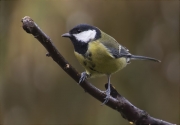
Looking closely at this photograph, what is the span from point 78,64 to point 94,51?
Answer: 1.51ft

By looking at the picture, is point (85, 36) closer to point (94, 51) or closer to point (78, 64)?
point (94, 51)

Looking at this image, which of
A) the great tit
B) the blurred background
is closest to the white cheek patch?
the great tit

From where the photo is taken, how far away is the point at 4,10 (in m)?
1.55

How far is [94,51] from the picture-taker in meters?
1.15

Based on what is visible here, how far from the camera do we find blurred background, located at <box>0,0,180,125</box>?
1505mm

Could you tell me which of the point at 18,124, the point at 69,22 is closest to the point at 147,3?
the point at 69,22

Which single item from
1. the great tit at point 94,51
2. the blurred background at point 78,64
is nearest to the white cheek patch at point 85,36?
the great tit at point 94,51

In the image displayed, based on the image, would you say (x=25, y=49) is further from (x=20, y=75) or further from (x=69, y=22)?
(x=69, y=22)

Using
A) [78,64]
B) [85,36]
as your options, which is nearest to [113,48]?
[85,36]

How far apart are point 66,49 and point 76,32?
380mm

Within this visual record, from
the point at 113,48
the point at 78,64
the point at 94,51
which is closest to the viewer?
the point at 94,51

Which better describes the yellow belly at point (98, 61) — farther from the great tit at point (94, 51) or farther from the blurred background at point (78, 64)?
the blurred background at point (78, 64)

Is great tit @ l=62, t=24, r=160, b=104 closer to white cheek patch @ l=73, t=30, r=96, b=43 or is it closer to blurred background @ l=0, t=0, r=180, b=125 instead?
white cheek patch @ l=73, t=30, r=96, b=43

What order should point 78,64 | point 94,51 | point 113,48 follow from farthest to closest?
→ point 78,64
point 113,48
point 94,51
